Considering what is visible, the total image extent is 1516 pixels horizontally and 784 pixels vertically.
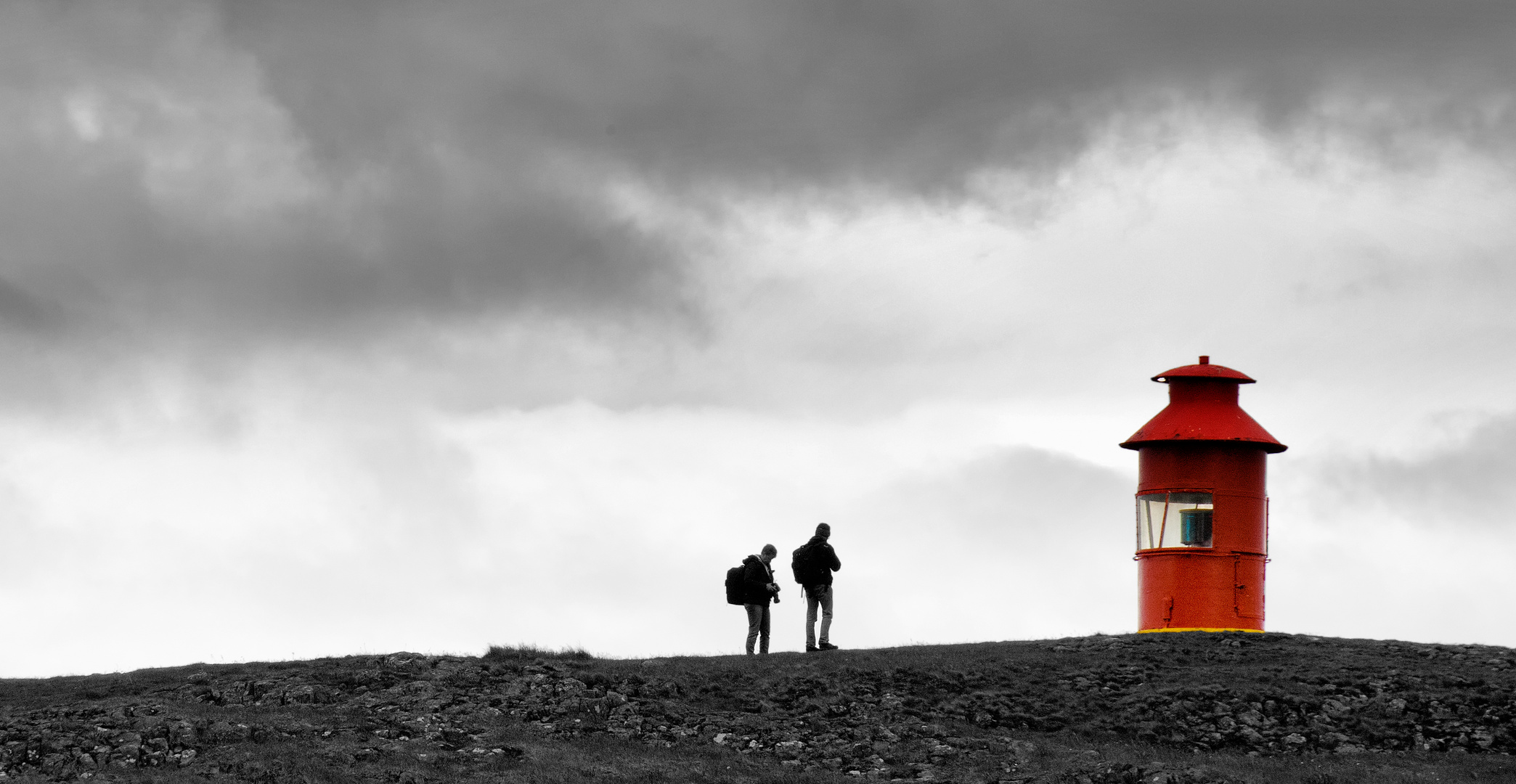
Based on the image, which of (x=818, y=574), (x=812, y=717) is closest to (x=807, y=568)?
(x=818, y=574)

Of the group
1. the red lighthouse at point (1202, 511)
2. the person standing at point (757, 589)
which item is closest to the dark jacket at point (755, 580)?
the person standing at point (757, 589)

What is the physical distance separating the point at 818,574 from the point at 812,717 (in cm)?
484

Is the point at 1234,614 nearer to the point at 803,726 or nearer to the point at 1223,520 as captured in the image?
the point at 1223,520

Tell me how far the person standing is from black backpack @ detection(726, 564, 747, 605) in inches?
1.6

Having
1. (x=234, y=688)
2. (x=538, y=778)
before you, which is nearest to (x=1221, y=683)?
(x=538, y=778)

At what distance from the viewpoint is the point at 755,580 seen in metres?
30.0

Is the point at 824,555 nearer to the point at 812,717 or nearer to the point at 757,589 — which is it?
the point at 757,589

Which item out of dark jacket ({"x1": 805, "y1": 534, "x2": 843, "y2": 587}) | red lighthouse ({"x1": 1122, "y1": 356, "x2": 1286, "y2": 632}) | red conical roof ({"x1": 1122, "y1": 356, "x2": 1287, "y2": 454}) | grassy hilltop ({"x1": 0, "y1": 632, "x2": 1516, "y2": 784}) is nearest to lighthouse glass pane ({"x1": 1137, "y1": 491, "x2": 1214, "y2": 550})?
red lighthouse ({"x1": 1122, "y1": 356, "x2": 1286, "y2": 632})

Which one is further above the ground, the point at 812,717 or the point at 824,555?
the point at 824,555

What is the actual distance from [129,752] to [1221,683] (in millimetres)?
15610

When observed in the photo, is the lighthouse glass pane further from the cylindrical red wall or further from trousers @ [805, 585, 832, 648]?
trousers @ [805, 585, 832, 648]

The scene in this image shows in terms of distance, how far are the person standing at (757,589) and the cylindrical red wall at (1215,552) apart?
22.9 feet

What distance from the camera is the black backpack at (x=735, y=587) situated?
30188 millimetres

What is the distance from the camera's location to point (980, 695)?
26.2m
